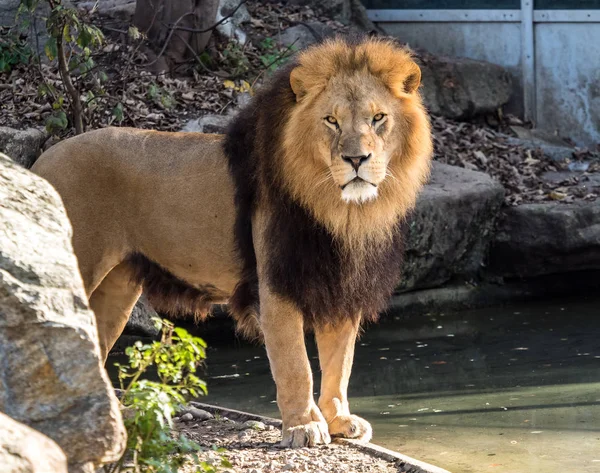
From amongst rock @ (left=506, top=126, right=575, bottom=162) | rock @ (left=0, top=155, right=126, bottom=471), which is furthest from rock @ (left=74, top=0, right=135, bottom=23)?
rock @ (left=0, top=155, right=126, bottom=471)

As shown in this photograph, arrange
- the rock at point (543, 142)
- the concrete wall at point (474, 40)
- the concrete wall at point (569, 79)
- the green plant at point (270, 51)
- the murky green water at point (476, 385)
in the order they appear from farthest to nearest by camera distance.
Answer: the concrete wall at point (474, 40) < the concrete wall at point (569, 79) < the rock at point (543, 142) < the green plant at point (270, 51) < the murky green water at point (476, 385)

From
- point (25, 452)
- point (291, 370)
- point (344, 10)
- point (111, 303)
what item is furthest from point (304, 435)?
point (344, 10)

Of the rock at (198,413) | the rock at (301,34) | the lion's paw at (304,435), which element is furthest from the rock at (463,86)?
the lion's paw at (304,435)

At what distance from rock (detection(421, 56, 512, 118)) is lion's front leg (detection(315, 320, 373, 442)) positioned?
6985mm

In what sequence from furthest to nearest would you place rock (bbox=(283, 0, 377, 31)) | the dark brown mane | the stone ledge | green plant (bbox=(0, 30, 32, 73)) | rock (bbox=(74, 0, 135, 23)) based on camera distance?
rock (bbox=(283, 0, 377, 31)) < rock (bbox=(74, 0, 135, 23)) < green plant (bbox=(0, 30, 32, 73)) < the dark brown mane < the stone ledge

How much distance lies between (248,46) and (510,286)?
12.6 feet

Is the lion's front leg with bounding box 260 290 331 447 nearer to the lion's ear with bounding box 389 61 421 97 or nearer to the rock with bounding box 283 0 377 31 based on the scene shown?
the lion's ear with bounding box 389 61 421 97

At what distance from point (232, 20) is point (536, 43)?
335 centimetres

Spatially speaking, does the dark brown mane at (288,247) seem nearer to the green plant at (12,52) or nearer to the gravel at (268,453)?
the gravel at (268,453)

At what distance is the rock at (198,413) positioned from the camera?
5281mm

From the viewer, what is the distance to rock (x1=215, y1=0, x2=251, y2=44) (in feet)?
35.9

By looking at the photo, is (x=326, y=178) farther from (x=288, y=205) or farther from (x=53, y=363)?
(x=53, y=363)

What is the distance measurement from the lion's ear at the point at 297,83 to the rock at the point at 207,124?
13.5 ft

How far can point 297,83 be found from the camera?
15.1ft
